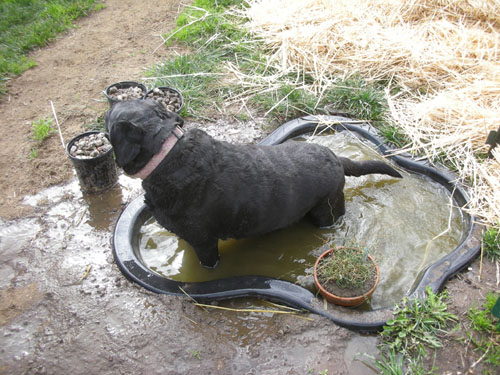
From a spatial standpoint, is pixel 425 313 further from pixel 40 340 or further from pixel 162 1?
pixel 162 1

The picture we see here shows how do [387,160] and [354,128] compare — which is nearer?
[387,160]

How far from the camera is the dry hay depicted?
4297 mm

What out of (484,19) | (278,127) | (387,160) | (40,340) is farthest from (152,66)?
(484,19)

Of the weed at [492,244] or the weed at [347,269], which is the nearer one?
the weed at [347,269]

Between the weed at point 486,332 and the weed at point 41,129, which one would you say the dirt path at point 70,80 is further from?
the weed at point 486,332

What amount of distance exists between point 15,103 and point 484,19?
23.3 ft

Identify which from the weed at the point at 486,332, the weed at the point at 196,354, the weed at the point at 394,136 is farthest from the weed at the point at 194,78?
the weed at the point at 486,332

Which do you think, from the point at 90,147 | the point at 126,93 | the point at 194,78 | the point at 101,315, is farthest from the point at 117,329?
the point at 194,78

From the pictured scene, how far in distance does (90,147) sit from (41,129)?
1179mm

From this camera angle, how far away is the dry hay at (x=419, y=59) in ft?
14.1

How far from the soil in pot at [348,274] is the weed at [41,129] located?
3.69 meters

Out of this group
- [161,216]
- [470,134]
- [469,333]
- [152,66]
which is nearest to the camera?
[469,333]

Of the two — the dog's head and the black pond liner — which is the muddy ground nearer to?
the black pond liner

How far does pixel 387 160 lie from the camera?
14.4 feet
